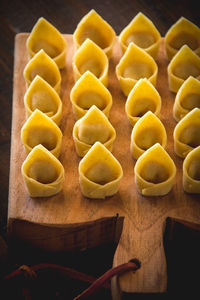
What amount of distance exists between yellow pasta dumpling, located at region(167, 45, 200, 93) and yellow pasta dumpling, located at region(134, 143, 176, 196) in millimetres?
190

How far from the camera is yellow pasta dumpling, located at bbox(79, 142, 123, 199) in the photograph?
838 mm

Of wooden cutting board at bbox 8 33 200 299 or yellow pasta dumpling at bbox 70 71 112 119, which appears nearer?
wooden cutting board at bbox 8 33 200 299

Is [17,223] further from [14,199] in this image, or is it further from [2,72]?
[2,72]

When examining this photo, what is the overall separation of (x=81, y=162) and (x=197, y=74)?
0.28 metres

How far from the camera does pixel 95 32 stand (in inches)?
40.9

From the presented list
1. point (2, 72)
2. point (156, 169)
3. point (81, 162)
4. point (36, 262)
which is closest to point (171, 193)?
point (156, 169)

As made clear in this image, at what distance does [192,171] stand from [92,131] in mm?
169

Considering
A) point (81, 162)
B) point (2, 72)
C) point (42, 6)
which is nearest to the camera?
point (81, 162)

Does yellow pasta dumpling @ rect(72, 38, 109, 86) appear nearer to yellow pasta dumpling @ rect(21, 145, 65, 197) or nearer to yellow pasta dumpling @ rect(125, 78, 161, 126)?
yellow pasta dumpling @ rect(125, 78, 161, 126)

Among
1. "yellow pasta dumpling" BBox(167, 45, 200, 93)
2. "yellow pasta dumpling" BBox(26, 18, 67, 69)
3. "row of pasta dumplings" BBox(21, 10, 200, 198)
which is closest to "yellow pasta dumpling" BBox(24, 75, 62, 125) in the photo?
"row of pasta dumplings" BBox(21, 10, 200, 198)

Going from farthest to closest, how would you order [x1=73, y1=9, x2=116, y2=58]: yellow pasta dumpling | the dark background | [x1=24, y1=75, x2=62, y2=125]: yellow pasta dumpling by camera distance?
the dark background, [x1=73, y1=9, x2=116, y2=58]: yellow pasta dumpling, [x1=24, y1=75, x2=62, y2=125]: yellow pasta dumpling

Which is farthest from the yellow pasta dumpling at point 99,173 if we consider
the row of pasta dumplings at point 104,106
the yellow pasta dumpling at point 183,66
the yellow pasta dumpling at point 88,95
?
the yellow pasta dumpling at point 183,66

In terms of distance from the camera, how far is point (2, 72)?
4.13 feet

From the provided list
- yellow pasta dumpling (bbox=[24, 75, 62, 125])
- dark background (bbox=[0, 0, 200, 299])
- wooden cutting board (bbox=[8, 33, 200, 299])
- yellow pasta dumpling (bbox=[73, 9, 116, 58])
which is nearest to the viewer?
wooden cutting board (bbox=[8, 33, 200, 299])
